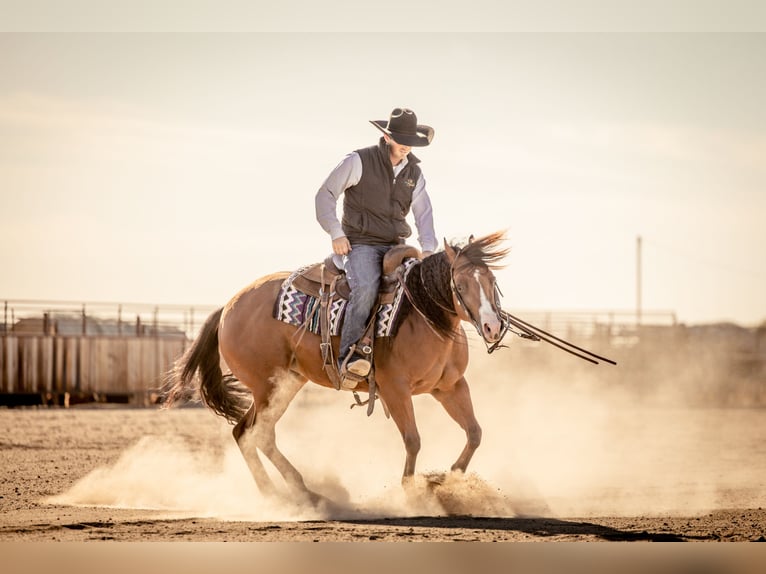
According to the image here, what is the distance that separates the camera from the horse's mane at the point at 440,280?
7.91m

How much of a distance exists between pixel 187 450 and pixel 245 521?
21.8 ft

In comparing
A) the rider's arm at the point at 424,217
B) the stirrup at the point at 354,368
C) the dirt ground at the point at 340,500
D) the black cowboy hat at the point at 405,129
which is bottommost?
the dirt ground at the point at 340,500

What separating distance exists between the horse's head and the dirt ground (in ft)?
4.43

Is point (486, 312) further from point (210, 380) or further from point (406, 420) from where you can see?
point (210, 380)

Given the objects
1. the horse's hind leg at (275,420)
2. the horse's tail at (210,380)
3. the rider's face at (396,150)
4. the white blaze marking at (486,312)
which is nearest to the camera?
the white blaze marking at (486,312)

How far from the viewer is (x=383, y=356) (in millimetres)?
8234

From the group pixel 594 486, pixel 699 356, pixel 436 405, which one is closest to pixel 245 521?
pixel 594 486

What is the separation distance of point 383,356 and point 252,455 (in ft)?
5.26

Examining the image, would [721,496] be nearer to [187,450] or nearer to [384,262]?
[384,262]

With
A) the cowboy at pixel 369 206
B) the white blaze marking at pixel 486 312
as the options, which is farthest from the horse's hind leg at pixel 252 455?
the white blaze marking at pixel 486 312

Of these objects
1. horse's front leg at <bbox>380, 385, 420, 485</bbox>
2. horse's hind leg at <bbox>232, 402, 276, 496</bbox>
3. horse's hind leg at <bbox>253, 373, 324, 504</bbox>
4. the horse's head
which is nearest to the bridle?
the horse's head

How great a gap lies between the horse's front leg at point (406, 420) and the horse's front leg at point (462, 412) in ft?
1.40

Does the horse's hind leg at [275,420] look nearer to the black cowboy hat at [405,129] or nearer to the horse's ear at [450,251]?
the horse's ear at [450,251]

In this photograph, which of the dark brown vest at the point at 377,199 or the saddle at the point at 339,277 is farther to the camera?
the dark brown vest at the point at 377,199
